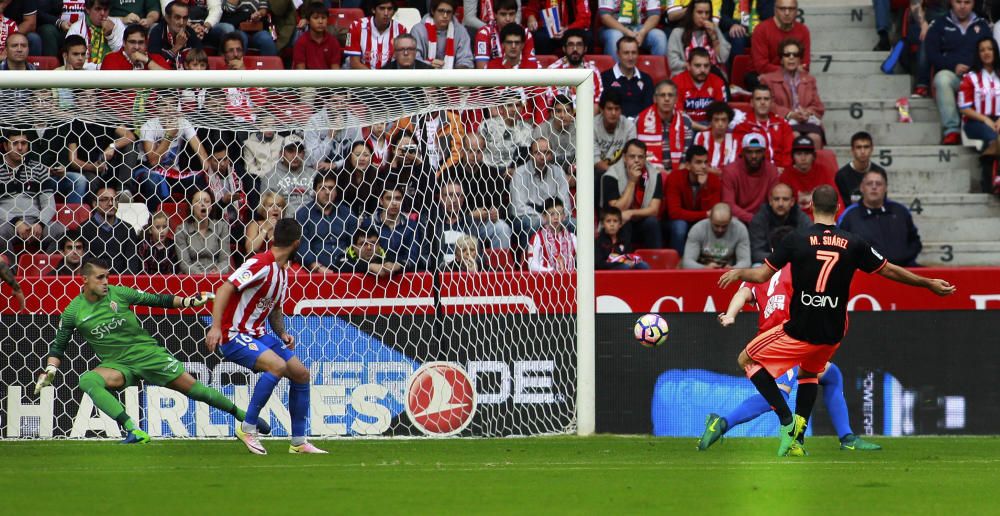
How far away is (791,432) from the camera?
8609mm

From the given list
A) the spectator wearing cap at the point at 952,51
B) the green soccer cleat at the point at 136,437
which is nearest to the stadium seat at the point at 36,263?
the green soccer cleat at the point at 136,437

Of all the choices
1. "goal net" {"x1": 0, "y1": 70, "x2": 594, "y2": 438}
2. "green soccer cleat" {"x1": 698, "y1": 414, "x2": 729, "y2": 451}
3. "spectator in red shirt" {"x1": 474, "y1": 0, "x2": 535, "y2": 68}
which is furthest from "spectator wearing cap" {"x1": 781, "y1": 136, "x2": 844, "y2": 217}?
"green soccer cleat" {"x1": 698, "y1": 414, "x2": 729, "y2": 451}

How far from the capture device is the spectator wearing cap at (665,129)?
1356cm

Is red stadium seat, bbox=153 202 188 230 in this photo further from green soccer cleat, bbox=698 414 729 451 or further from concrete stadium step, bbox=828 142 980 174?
concrete stadium step, bbox=828 142 980 174

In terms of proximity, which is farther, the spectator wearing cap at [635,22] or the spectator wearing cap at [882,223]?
the spectator wearing cap at [635,22]

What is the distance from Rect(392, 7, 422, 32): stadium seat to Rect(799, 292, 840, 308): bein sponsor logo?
24.4ft

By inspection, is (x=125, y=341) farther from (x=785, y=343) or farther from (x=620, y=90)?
(x=620, y=90)

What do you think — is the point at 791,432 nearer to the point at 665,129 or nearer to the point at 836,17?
the point at 665,129

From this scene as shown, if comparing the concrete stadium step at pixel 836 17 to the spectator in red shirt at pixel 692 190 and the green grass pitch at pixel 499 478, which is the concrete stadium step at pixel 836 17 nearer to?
the spectator in red shirt at pixel 692 190

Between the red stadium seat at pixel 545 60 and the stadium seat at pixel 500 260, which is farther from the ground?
the red stadium seat at pixel 545 60

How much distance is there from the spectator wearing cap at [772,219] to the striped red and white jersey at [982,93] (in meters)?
3.27

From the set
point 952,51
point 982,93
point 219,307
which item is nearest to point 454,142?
point 219,307

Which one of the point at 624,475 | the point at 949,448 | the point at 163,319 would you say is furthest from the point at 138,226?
the point at 949,448

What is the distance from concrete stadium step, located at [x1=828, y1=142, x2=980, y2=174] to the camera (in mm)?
14727
